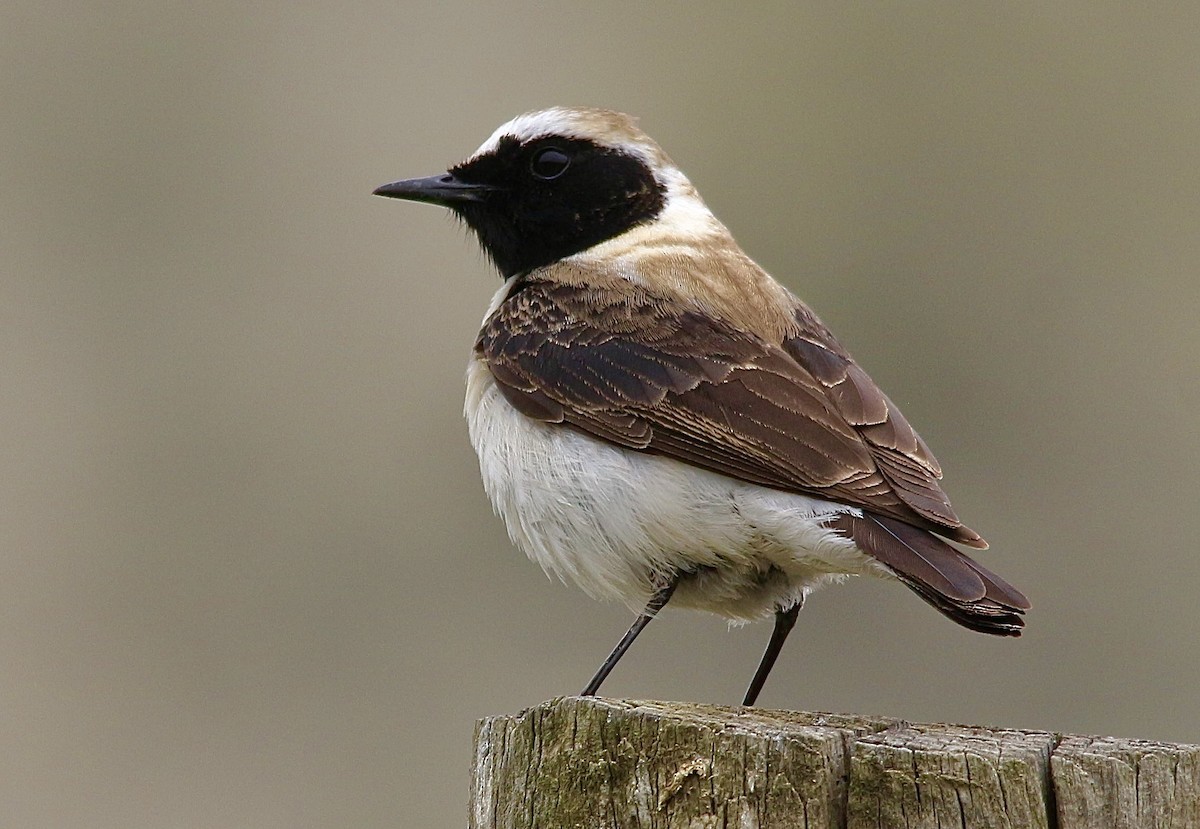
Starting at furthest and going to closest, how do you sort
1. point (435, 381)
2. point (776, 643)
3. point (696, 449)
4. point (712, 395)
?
1. point (435, 381)
2. point (776, 643)
3. point (712, 395)
4. point (696, 449)

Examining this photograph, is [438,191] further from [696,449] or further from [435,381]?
[435,381]

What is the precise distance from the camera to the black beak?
6930 millimetres

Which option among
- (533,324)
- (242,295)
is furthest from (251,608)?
(533,324)

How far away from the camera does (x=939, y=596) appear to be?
4.65 meters

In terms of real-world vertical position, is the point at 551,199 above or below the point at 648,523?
above

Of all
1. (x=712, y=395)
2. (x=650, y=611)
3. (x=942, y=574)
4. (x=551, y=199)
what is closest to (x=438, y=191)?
(x=551, y=199)

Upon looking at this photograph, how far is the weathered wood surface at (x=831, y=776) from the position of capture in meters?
3.60

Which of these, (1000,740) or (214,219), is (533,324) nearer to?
(1000,740)

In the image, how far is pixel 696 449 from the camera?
17.6ft

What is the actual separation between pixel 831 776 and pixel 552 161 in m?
3.81

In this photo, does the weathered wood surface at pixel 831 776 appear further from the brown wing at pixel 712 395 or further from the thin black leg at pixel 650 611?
the thin black leg at pixel 650 611

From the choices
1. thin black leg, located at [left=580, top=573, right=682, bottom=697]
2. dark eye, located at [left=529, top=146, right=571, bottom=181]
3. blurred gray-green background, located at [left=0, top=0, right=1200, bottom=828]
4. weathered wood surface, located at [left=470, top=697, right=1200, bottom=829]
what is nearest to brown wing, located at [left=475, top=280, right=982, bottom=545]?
thin black leg, located at [left=580, top=573, right=682, bottom=697]

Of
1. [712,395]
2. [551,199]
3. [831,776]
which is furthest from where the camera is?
[551,199]

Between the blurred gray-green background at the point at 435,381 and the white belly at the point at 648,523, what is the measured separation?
356cm
